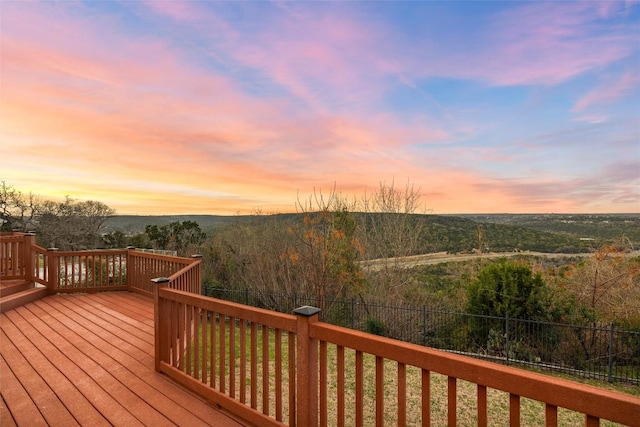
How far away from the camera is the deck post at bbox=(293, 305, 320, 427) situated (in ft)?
6.82

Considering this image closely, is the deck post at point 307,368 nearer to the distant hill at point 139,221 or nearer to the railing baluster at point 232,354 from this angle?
the railing baluster at point 232,354

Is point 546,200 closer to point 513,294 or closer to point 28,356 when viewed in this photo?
point 513,294

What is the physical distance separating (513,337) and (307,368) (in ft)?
25.8

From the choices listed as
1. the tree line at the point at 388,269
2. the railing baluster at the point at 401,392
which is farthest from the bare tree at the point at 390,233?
the railing baluster at the point at 401,392

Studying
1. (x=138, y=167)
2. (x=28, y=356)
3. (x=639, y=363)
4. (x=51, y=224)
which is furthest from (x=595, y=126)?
(x=51, y=224)

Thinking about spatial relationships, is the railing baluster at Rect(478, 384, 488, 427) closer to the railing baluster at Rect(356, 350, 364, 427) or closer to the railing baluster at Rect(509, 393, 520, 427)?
the railing baluster at Rect(509, 393, 520, 427)

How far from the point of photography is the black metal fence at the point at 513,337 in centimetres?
714

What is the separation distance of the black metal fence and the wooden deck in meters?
5.96

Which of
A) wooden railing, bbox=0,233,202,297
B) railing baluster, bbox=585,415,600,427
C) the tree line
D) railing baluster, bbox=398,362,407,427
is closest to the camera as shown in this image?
railing baluster, bbox=585,415,600,427

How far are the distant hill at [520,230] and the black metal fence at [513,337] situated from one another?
117 inches

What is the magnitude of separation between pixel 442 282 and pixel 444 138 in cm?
499

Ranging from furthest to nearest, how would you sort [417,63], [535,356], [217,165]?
1. [217,165]
2. [417,63]
3. [535,356]

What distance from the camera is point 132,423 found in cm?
246

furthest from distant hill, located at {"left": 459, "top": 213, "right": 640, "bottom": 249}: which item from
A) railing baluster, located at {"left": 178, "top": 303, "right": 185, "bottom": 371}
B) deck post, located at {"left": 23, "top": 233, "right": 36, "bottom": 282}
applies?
deck post, located at {"left": 23, "top": 233, "right": 36, "bottom": 282}
